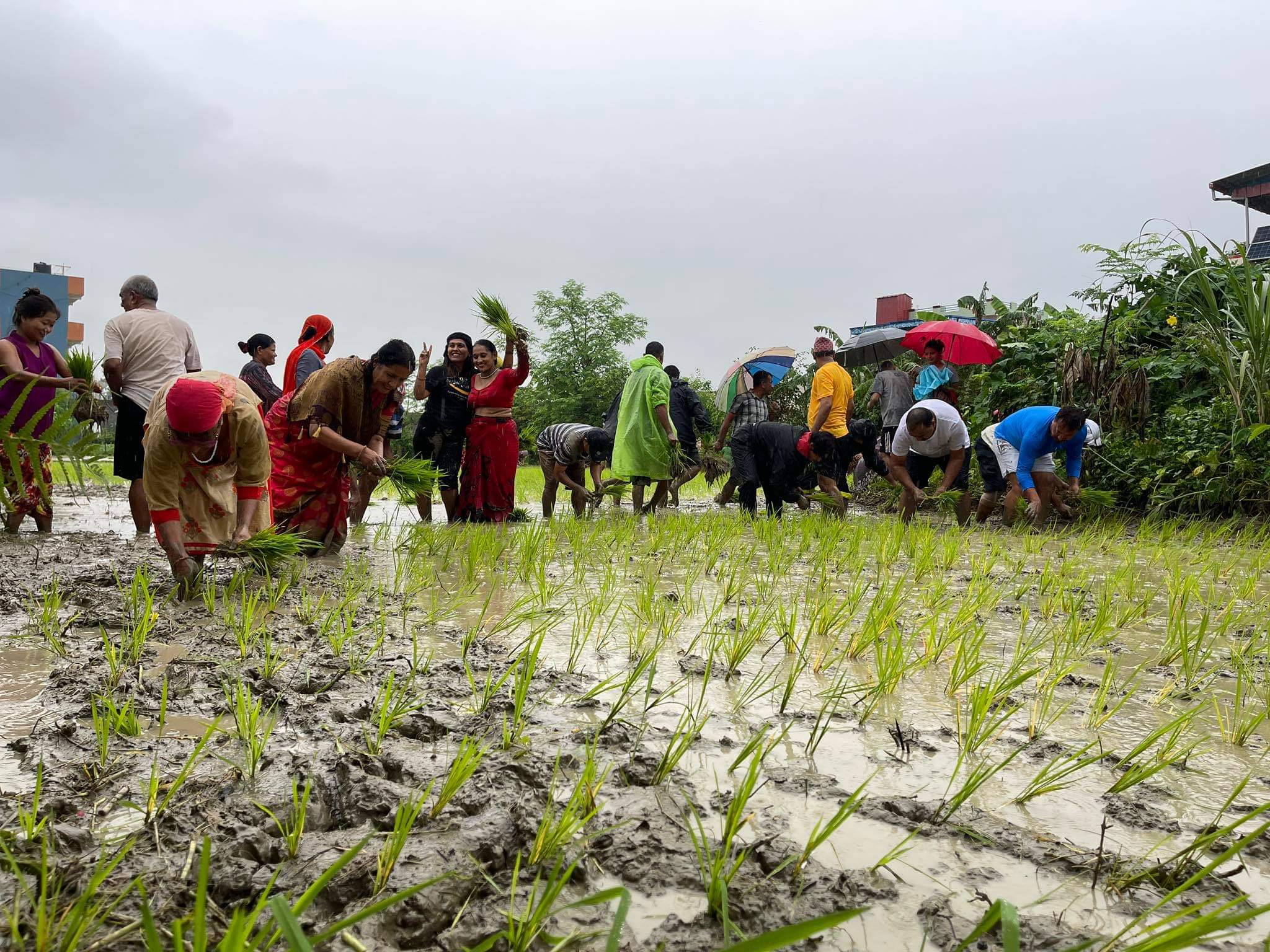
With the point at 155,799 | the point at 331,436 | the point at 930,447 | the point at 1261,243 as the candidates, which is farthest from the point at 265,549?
the point at 1261,243

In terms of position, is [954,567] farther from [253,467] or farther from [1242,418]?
[253,467]

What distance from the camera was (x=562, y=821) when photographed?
129 cm

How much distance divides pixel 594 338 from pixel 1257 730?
35921 millimetres

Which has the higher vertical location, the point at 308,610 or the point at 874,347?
the point at 874,347

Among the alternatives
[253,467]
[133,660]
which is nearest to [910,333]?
[253,467]

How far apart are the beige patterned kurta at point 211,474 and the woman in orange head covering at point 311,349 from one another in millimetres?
1732

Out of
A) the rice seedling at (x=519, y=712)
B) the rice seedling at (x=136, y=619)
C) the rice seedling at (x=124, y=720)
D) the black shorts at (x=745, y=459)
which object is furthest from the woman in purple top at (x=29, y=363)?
the black shorts at (x=745, y=459)

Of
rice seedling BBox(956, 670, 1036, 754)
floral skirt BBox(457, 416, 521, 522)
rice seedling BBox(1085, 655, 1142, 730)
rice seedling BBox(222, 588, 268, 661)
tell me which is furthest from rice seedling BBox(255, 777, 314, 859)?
floral skirt BBox(457, 416, 521, 522)

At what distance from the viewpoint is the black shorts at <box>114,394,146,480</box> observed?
4938 millimetres

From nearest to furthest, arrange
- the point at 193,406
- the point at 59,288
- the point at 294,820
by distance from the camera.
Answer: the point at 294,820 < the point at 193,406 < the point at 59,288

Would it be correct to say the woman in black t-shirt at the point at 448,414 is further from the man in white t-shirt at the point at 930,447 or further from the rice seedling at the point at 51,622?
the man in white t-shirt at the point at 930,447

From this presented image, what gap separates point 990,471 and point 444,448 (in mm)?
4117

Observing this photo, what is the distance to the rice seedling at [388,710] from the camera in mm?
1657

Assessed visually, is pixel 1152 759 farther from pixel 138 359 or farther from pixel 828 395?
pixel 828 395
